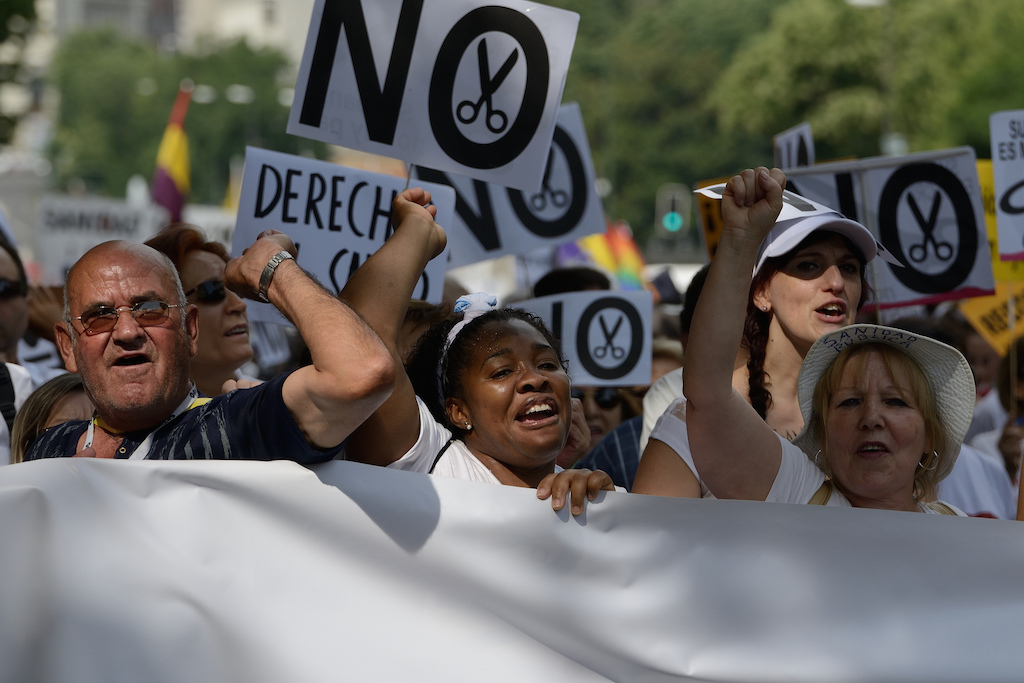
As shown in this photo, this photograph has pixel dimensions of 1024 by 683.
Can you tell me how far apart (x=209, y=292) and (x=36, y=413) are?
2.91ft

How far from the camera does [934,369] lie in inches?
109

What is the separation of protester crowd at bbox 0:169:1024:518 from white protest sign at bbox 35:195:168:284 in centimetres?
721

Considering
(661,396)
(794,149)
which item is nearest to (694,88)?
(794,149)

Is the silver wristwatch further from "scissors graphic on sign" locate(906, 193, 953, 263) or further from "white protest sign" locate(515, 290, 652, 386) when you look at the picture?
"scissors graphic on sign" locate(906, 193, 953, 263)

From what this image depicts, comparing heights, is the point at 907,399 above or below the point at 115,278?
below

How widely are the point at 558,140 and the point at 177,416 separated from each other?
12.8 ft

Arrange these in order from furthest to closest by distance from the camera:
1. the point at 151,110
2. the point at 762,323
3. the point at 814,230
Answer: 1. the point at 151,110
2. the point at 762,323
3. the point at 814,230

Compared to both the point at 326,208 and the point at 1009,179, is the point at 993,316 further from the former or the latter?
the point at 326,208

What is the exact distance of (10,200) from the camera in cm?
1956

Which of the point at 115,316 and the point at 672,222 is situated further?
the point at 672,222

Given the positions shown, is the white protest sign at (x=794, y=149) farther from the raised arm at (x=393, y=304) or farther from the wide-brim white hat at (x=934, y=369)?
the raised arm at (x=393, y=304)

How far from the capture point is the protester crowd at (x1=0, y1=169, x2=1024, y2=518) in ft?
7.70

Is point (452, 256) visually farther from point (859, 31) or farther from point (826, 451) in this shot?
point (859, 31)

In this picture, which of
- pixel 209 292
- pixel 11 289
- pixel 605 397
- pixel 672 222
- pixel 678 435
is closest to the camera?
pixel 678 435
